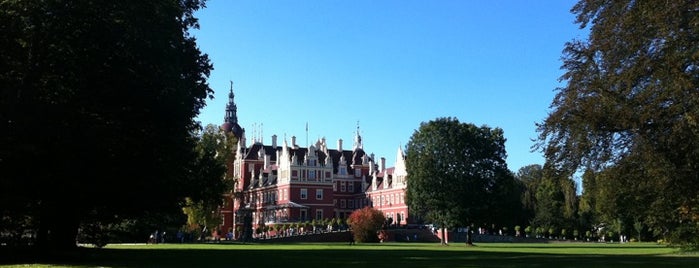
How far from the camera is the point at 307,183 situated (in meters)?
108

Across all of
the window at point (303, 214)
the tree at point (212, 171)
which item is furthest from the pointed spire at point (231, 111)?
the tree at point (212, 171)

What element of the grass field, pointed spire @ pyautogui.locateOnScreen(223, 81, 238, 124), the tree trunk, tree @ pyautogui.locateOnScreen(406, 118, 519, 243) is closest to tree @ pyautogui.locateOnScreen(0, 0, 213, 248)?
the tree trunk

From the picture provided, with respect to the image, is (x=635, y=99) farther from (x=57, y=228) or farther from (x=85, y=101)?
(x=57, y=228)

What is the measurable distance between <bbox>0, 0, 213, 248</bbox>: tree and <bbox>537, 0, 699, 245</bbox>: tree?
1476 cm

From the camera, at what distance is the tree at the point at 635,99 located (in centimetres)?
2180

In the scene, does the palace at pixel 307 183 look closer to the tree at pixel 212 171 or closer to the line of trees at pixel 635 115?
the tree at pixel 212 171

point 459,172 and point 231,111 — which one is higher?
point 231,111

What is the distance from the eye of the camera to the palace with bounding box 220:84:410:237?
107 meters

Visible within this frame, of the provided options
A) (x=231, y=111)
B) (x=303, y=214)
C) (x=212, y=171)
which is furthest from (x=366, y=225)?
(x=231, y=111)

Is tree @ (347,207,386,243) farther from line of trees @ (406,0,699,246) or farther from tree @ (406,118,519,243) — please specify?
line of trees @ (406,0,699,246)

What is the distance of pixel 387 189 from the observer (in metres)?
111

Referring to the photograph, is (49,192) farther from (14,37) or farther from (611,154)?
(611,154)

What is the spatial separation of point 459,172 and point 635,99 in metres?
42.1

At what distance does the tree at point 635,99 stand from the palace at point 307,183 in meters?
74.2
